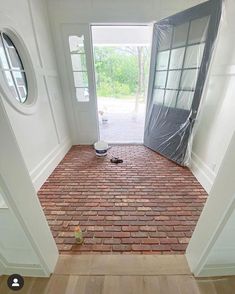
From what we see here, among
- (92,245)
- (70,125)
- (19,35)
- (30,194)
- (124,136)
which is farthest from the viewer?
(124,136)

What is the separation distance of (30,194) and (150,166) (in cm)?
182

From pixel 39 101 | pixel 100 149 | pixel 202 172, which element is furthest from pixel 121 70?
pixel 202 172

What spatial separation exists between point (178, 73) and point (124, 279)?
232cm

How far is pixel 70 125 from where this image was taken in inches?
118

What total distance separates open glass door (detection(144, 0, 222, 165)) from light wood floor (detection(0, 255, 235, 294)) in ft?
4.78

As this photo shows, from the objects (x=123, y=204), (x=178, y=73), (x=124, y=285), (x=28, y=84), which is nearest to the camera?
(x=124, y=285)

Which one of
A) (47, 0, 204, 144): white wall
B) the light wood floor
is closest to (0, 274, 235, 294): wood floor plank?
the light wood floor

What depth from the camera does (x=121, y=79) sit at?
6.86 m

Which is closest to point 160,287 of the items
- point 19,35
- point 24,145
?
point 24,145

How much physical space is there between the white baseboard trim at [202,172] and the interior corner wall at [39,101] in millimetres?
2002

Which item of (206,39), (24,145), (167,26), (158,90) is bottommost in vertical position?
(24,145)

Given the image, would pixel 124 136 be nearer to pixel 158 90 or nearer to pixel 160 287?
pixel 158 90

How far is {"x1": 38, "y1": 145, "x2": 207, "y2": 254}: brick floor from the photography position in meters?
1.32

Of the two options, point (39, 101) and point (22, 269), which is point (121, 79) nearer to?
point (39, 101)
